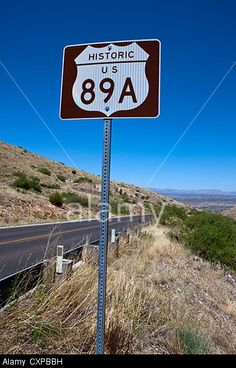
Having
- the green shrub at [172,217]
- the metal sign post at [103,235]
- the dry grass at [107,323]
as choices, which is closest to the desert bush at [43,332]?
the dry grass at [107,323]

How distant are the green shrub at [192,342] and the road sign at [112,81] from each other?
3.04m

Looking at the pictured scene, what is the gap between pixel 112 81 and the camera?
114 inches

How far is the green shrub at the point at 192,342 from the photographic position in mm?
4441

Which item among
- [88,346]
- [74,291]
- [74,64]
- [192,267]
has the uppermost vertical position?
[74,64]

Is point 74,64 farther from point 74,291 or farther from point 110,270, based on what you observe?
point 110,270

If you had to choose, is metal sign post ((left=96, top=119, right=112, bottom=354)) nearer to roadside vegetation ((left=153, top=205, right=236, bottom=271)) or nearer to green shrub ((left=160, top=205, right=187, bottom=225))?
roadside vegetation ((left=153, top=205, right=236, bottom=271))

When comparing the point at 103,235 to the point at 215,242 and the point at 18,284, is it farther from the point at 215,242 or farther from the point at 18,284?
the point at 215,242

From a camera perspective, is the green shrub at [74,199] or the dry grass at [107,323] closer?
the dry grass at [107,323]

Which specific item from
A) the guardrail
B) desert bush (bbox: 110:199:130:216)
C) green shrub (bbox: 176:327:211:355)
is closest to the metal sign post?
the guardrail

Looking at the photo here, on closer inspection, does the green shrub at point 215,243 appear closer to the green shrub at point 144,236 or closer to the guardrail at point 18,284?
the green shrub at point 144,236

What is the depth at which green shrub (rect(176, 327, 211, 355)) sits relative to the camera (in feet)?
14.6

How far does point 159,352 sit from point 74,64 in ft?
11.1
